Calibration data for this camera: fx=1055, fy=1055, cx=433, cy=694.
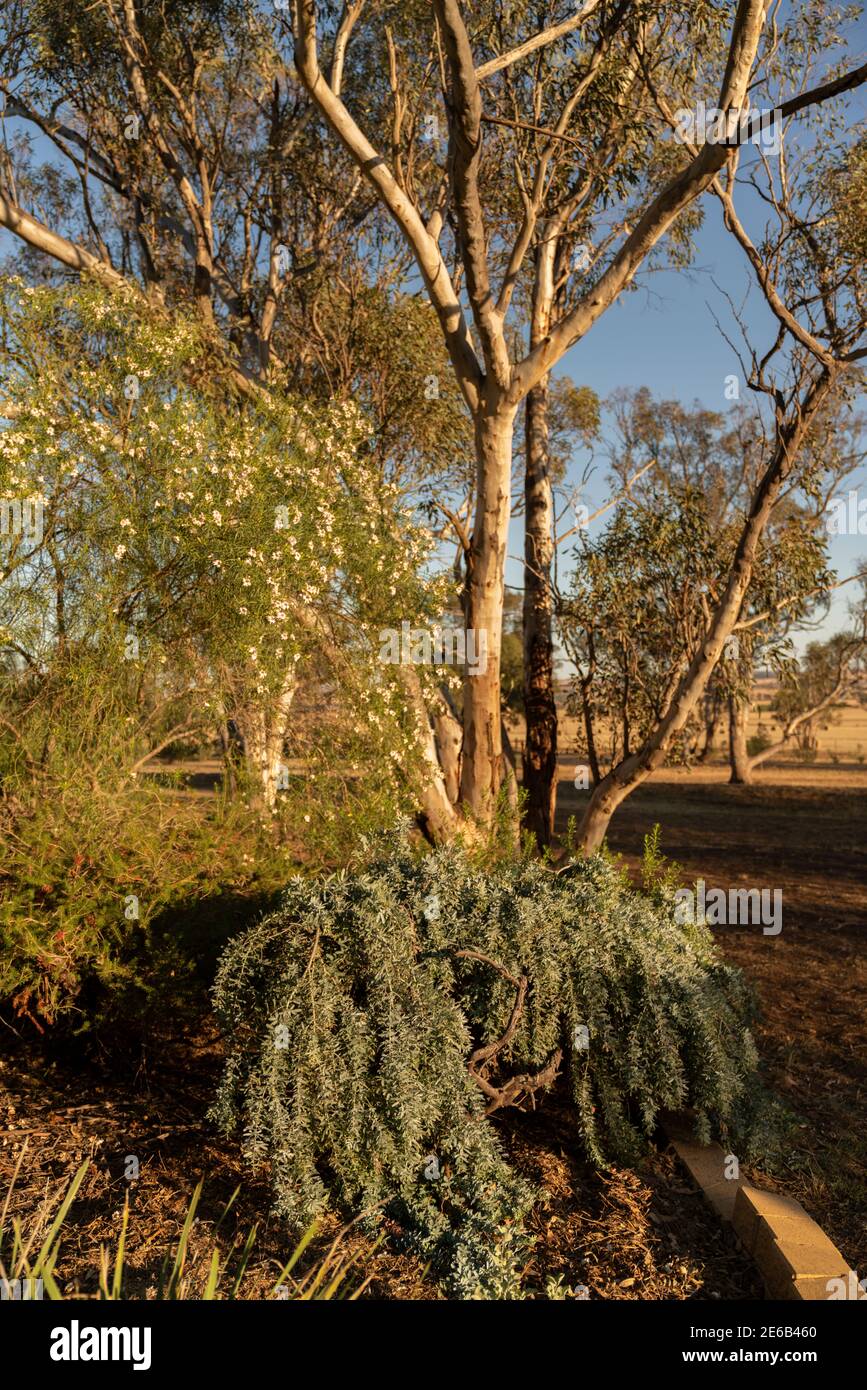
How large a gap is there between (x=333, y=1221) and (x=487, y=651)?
5033mm

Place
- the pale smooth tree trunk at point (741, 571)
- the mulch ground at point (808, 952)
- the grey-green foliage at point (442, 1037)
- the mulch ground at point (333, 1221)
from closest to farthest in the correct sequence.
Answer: the mulch ground at point (333, 1221) → the grey-green foliage at point (442, 1037) → the mulch ground at point (808, 952) → the pale smooth tree trunk at point (741, 571)

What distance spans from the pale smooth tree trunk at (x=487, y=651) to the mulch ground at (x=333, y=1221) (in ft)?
8.66

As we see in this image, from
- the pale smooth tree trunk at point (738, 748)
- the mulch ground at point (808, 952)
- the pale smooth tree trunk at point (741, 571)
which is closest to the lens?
the mulch ground at point (808, 952)

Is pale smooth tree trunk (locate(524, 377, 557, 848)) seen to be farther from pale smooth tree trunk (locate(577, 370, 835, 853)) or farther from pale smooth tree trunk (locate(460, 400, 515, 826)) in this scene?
pale smooth tree trunk (locate(577, 370, 835, 853))

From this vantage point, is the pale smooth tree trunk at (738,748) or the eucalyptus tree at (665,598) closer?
the eucalyptus tree at (665,598)

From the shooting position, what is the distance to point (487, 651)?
316 inches

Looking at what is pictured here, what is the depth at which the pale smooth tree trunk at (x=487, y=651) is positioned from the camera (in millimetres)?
7848

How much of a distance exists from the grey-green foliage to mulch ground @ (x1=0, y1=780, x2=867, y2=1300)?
0.53 ft

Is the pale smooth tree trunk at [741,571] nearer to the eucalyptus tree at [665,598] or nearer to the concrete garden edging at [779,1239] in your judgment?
the eucalyptus tree at [665,598]

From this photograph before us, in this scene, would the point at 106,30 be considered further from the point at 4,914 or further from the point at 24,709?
the point at 4,914

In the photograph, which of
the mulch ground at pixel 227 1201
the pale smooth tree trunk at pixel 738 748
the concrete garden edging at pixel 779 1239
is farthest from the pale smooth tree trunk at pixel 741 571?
the pale smooth tree trunk at pixel 738 748

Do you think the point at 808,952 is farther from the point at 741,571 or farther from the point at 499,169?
the point at 499,169

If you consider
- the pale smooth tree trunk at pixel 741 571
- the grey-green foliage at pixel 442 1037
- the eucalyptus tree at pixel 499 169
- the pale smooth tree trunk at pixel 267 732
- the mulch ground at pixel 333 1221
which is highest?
the eucalyptus tree at pixel 499 169

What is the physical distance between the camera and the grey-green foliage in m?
3.47
